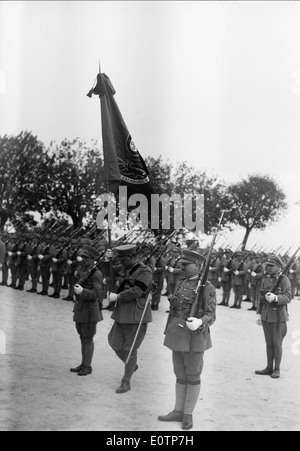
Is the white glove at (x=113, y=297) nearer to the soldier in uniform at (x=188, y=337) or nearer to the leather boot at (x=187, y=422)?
the soldier in uniform at (x=188, y=337)

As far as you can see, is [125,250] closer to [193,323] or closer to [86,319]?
[86,319]

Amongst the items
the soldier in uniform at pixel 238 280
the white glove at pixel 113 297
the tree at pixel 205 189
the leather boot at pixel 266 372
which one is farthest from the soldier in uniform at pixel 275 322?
the tree at pixel 205 189

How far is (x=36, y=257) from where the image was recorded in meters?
16.9

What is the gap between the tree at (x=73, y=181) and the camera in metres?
33.2

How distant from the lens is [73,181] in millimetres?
33438

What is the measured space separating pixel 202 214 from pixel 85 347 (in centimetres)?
2544

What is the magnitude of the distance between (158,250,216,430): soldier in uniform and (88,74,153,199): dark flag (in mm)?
1727

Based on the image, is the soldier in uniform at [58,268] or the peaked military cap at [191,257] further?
the soldier in uniform at [58,268]

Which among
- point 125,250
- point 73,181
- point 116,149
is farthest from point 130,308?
point 73,181

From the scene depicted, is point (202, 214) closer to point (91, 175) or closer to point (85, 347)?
point (91, 175)

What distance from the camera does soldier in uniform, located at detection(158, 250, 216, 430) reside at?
5848mm

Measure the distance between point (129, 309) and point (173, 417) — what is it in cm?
160
